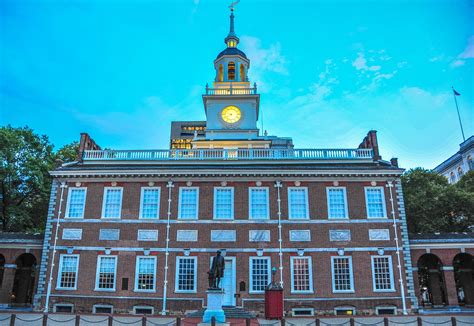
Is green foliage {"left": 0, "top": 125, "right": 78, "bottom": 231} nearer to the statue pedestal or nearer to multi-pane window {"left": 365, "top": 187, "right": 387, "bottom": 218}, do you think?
the statue pedestal

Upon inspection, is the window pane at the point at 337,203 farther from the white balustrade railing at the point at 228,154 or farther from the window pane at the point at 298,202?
the white balustrade railing at the point at 228,154

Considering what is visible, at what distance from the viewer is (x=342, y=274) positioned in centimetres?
2575

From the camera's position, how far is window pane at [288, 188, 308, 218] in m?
27.0

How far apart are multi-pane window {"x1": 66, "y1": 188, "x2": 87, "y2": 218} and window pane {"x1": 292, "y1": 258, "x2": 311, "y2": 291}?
49.1ft

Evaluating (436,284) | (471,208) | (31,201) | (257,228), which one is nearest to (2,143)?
(31,201)

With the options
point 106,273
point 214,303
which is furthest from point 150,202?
point 214,303

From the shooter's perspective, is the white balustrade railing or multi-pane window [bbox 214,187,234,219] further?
the white balustrade railing

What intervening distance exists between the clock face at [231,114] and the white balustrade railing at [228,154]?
364 inches

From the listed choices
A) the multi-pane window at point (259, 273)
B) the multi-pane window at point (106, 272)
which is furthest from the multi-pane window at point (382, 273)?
the multi-pane window at point (106, 272)

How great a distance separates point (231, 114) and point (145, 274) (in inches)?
763

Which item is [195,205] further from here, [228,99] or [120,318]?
[228,99]

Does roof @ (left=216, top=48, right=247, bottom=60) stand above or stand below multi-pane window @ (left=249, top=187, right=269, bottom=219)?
above

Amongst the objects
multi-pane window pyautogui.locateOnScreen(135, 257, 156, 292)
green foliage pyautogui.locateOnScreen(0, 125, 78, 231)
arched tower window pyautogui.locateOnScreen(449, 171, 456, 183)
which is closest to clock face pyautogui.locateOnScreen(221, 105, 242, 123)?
green foliage pyautogui.locateOnScreen(0, 125, 78, 231)

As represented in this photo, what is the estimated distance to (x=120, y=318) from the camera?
21.8 metres
